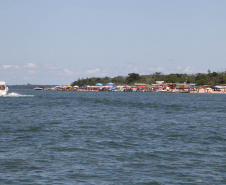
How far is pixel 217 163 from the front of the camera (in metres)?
21.2

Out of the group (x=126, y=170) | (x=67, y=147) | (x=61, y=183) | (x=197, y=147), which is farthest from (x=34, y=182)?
(x=197, y=147)

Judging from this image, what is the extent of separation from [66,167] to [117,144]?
26.6 feet

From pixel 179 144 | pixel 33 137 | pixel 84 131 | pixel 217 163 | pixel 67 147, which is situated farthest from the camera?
pixel 84 131

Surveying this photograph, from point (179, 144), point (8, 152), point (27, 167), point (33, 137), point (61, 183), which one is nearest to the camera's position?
point (61, 183)

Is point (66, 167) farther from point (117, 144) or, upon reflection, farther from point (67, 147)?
point (117, 144)

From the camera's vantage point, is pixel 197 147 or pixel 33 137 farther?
pixel 33 137

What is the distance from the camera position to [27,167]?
19750 mm

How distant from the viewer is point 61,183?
55.4 ft

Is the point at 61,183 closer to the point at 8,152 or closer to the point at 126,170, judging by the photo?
the point at 126,170

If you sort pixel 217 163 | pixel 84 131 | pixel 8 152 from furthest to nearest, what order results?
pixel 84 131 < pixel 8 152 < pixel 217 163

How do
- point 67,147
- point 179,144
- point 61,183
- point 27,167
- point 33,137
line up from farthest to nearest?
1. point 33,137
2. point 179,144
3. point 67,147
4. point 27,167
5. point 61,183

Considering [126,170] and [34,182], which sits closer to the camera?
[34,182]

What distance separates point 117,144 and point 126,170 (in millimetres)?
7981

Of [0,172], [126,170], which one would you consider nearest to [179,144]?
[126,170]
